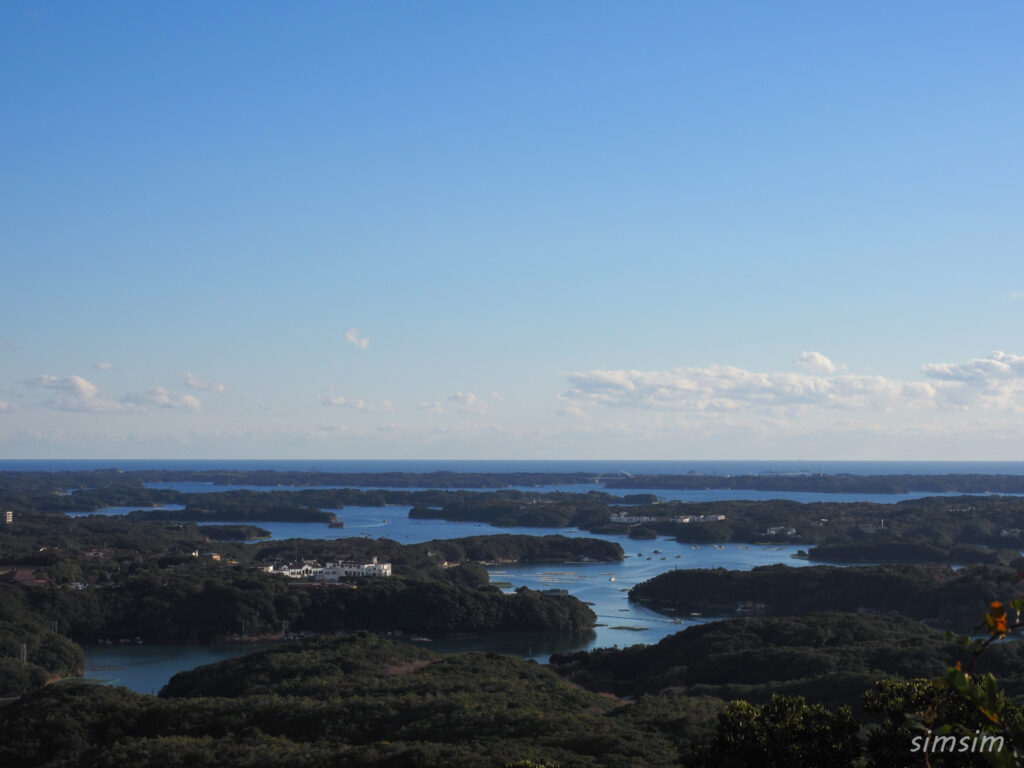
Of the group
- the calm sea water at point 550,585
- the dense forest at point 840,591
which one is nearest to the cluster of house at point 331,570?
the calm sea water at point 550,585

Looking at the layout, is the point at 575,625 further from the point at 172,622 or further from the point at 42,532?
the point at 42,532

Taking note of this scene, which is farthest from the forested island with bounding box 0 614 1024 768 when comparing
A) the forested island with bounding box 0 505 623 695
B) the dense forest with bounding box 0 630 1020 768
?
the forested island with bounding box 0 505 623 695

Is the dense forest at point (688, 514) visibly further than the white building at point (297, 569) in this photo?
Yes

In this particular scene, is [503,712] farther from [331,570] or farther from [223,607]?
[331,570]

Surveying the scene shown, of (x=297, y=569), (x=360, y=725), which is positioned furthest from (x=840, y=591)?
(x=360, y=725)

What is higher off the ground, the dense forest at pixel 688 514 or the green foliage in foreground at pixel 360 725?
the green foliage in foreground at pixel 360 725

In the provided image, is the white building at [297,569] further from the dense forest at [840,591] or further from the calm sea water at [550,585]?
the dense forest at [840,591]

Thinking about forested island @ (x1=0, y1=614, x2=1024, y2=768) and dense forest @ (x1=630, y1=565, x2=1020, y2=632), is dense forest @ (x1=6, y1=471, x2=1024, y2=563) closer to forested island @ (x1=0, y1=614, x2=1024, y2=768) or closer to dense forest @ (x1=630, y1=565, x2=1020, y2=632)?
dense forest @ (x1=630, y1=565, x2=1020, y2=632)
